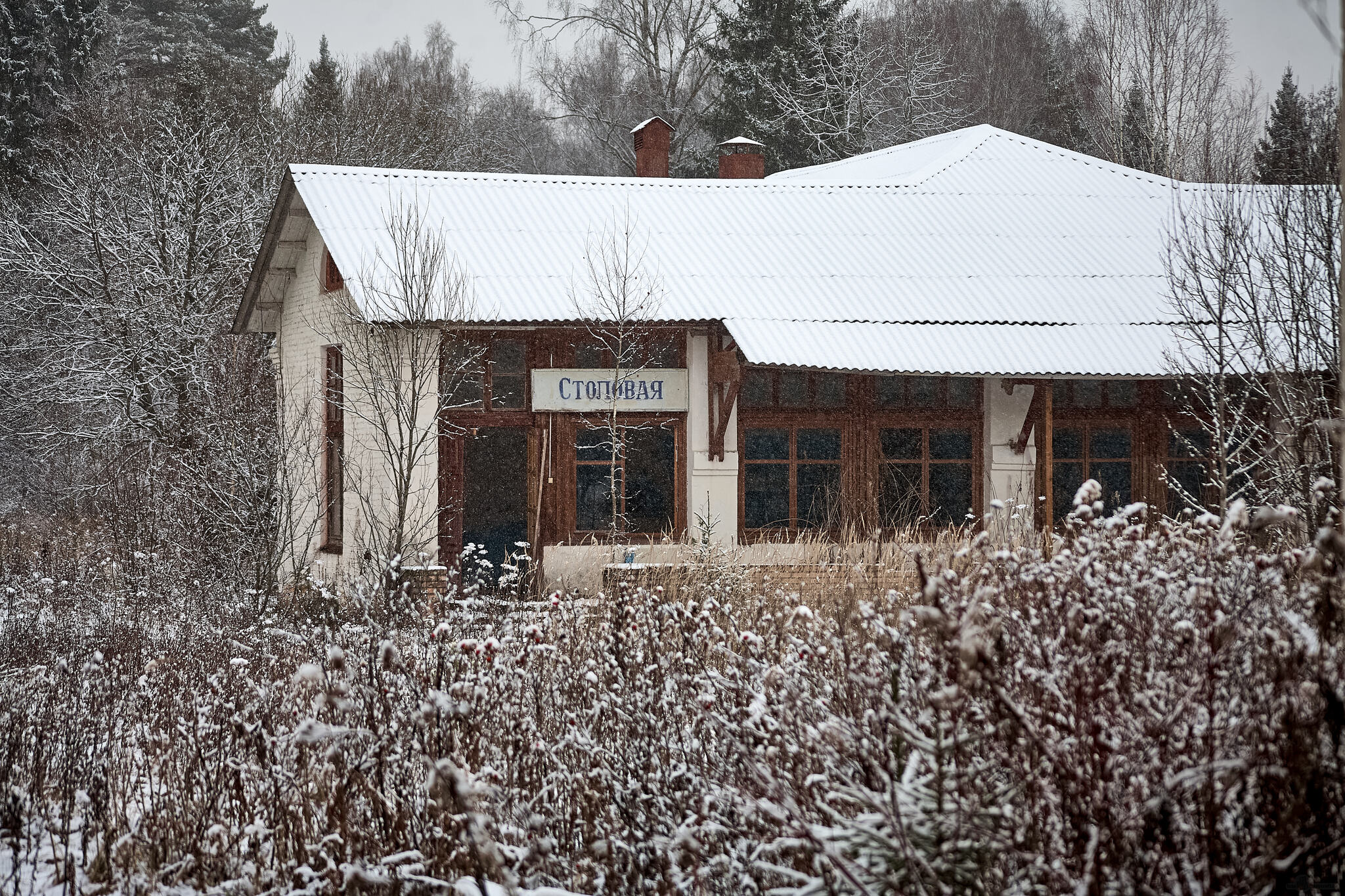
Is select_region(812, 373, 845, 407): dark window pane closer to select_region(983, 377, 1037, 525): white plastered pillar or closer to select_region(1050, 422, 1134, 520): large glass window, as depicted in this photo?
select_region(983, 377, 1037, 525): white plastered pillar

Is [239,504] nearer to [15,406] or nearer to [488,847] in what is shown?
[488,847]

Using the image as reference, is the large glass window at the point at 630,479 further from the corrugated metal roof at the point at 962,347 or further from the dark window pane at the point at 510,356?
the corrugated metal roof at the point at 962,347

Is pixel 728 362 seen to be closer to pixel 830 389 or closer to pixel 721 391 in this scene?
pixel 721 391

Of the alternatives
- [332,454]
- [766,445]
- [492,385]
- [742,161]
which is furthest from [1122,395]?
[332,454]

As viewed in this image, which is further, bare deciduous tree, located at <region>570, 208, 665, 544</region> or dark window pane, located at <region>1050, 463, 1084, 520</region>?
dark window pane, located at <region>1050, 463, 1084, 520</region>

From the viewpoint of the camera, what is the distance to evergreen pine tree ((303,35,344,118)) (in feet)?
96.8

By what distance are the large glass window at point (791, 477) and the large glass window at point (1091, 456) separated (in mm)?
2803

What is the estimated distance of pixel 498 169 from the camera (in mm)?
32844

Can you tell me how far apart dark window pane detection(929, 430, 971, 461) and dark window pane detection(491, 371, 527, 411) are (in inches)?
192

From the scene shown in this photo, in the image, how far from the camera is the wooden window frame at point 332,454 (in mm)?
15727

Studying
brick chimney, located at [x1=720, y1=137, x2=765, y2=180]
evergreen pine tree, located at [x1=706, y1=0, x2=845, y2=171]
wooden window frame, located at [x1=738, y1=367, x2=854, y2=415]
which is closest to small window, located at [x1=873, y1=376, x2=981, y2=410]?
wooden window frame, located at [x1=738, y1=367, x2=854, y2=415]

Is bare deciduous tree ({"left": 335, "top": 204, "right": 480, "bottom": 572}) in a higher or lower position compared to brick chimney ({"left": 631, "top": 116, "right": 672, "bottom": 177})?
lower

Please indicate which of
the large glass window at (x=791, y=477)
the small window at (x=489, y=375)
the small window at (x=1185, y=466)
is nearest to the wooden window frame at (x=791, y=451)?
the large glass window at (x=791, y=477)

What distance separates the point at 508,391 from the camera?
14641 millimetres
